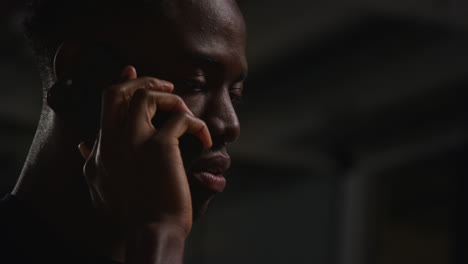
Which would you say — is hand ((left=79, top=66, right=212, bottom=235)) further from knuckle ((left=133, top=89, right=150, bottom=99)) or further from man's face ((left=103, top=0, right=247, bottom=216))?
man's face ((left=103, top=0, right=247, bottom=216))

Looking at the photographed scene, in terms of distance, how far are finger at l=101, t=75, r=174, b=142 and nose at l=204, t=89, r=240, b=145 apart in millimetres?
120

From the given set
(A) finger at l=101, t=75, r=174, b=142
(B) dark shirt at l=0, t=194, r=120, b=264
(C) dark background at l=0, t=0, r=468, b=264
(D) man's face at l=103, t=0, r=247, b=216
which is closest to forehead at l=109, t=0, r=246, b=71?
(D) man's face at l=103, t=0, r=247, b=216

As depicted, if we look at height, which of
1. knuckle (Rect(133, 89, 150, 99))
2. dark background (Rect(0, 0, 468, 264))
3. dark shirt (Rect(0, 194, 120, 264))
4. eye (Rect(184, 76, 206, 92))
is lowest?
dark background (Rect(0, 0, 468, 264))

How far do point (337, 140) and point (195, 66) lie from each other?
585cm

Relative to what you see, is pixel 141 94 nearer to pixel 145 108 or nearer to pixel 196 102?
pixel 145 108

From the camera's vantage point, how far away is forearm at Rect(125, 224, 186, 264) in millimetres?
831

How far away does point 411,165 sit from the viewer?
685 centimetres

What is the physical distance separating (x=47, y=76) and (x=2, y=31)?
409 cm

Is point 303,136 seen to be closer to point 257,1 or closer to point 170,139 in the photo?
point 257,1

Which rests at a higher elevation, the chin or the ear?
the ear

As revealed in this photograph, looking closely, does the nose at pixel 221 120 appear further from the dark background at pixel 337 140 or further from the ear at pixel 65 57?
the dark background at pixel 337 140

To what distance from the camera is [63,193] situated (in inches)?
39.3

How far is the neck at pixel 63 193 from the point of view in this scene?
98 centimetres

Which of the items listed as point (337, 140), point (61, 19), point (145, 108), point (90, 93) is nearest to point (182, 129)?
point (145, 108)
